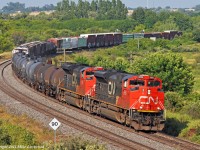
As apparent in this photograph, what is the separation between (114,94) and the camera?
89.9 feet

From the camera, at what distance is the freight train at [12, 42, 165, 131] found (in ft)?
84.4

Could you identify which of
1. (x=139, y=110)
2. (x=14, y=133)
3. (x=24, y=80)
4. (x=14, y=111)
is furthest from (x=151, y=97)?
(x=24, y=80)

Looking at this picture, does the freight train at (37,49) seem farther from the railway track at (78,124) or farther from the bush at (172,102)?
the bush at (172,102)

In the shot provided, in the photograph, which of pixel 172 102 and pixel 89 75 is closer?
pixel 89 75

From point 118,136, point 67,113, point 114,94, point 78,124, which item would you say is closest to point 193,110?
point 114,94

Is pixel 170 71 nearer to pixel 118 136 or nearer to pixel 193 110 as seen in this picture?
pixel 193 110

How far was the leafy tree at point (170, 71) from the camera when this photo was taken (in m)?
44.4

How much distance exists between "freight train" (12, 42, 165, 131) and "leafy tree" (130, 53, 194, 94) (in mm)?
11008

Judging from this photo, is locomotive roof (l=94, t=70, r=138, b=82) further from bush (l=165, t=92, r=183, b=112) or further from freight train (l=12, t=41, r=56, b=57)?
freight train (l=12, t=41, r=56, b=57)

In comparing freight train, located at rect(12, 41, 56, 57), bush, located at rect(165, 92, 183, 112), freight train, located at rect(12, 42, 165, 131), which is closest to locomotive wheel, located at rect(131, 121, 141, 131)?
freight train, located at rect(12, 42, 165, 131)

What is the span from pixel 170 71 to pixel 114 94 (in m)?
18.5

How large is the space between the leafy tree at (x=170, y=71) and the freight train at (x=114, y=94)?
36.1ft

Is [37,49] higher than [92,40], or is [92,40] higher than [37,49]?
[37,49]

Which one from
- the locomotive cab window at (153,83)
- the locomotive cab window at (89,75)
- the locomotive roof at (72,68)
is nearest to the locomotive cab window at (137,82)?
the locomotive cab window at (153,83)
